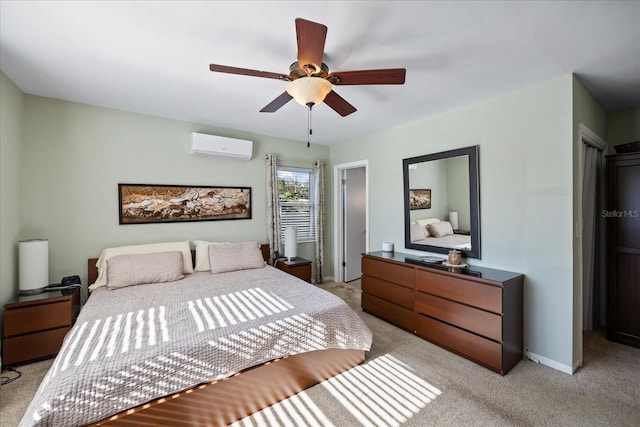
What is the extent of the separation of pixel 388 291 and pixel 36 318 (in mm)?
3369

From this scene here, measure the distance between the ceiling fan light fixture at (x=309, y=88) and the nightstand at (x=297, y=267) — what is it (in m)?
2.52

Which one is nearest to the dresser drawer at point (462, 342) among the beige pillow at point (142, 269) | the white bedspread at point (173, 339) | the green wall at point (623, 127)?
the white bedspread at point (173, 339)

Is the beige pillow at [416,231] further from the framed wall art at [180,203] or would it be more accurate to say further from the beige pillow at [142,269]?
the beige pillow at [142,269]

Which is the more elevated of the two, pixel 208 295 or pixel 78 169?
pixel 78 169

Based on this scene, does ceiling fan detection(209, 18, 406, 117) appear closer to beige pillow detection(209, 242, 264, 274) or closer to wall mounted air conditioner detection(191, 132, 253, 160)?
wall mounted air conditioner detection(191, 132, 253, 160)

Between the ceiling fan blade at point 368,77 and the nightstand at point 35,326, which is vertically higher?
the ceiling fan blade at point 368,77

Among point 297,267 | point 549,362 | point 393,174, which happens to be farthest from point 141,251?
point 549,362

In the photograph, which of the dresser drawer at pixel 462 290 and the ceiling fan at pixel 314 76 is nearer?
the ceiling fan at pixel 314 76

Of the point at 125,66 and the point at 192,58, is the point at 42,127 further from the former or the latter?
the point at 192,58

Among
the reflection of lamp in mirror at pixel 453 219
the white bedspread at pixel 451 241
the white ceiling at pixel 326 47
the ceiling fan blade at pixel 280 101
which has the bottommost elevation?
the white bedspread at pixel 451 241

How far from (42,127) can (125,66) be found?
57.0 inches

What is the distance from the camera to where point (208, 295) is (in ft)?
8.05

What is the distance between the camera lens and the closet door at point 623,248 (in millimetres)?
2561

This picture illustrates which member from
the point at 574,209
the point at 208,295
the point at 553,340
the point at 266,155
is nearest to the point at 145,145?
the point at 266,155
